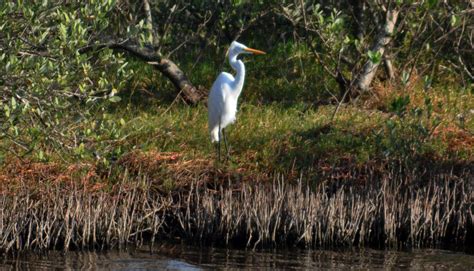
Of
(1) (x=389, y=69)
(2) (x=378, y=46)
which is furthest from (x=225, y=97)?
(1) (x=389, y=69)

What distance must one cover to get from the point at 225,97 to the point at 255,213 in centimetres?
217

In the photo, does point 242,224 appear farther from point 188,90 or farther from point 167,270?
point 188,90

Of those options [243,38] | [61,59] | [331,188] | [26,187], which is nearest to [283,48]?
[243,38]

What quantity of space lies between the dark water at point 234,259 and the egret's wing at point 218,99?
72.5 inches

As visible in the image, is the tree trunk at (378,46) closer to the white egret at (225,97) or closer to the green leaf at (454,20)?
the green leaf at (454,20)

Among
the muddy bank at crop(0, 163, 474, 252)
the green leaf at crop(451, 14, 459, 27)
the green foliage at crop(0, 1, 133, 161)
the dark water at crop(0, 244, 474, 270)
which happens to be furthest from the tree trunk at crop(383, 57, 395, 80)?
the green foliage at crop(0, 1, 133, 161)

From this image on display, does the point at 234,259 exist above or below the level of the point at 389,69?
below

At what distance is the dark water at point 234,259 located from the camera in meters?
7.63

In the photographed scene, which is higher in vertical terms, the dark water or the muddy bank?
the muddy bank

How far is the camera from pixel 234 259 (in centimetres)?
794

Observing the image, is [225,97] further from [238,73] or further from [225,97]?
[238,73]

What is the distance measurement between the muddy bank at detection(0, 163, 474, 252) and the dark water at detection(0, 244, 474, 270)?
159 mm

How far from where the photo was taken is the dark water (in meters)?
7.63

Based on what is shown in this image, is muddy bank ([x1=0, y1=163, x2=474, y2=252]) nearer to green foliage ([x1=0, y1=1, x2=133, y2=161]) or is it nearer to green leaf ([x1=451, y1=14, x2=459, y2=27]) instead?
green foliage ([x1=0, y1=1, x2=133, y2=161])
